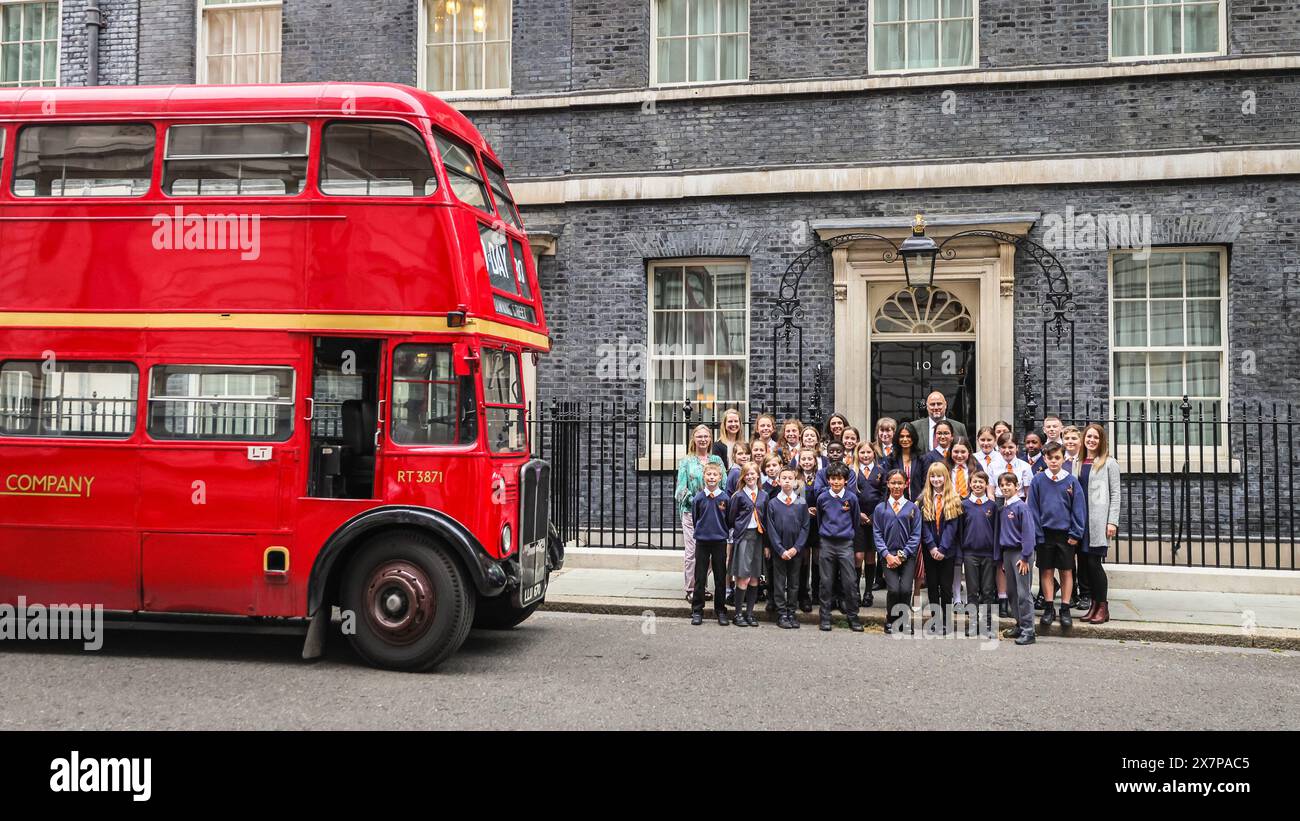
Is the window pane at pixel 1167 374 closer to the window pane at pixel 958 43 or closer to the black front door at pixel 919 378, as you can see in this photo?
the black front door at pixel 919 378

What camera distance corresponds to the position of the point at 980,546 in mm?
8602

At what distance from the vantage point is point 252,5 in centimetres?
1427

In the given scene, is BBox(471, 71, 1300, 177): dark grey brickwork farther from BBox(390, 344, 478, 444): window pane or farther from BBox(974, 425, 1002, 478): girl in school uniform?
BBox(390, 344, 478, 444): window pane

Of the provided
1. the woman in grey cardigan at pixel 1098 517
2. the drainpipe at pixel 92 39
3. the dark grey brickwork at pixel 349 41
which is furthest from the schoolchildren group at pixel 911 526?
the drainpipe at pixel 92 39

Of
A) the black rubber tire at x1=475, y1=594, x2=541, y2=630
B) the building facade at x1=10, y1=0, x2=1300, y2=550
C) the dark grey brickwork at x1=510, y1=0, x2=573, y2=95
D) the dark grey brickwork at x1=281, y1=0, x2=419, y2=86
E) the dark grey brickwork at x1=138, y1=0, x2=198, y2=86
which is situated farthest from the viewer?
the dark grey brickwork at x1=138, y1=0, x2=198, y2=86

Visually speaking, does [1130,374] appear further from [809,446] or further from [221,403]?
[221,403]

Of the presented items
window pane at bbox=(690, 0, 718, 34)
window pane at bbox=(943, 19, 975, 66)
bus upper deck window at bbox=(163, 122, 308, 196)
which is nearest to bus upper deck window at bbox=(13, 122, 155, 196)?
bus upper deck window at bbox=(163, 122, 308, 196)

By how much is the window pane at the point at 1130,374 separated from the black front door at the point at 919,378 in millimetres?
1584

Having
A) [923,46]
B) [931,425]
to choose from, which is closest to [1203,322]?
A: [931,425]

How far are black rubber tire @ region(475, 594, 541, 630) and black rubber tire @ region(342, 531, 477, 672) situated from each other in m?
1.06

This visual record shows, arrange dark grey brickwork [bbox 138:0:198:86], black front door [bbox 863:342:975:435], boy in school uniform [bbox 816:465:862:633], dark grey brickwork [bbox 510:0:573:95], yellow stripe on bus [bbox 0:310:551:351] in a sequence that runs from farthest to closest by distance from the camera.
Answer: dark grey brickwork [bbox 138:0:198:86] → dark grey brickwork [bbox 510:0:573:95] → black front door [bbox 863:342:975:435] → boy in school uniform [bbox 816:465:862:633] → yellow stripe on bus [bbox 0:310:551:351]

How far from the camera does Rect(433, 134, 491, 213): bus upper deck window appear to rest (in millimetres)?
7492

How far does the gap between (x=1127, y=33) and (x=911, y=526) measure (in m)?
7.07

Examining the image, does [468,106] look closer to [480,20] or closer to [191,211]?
[480,20]
